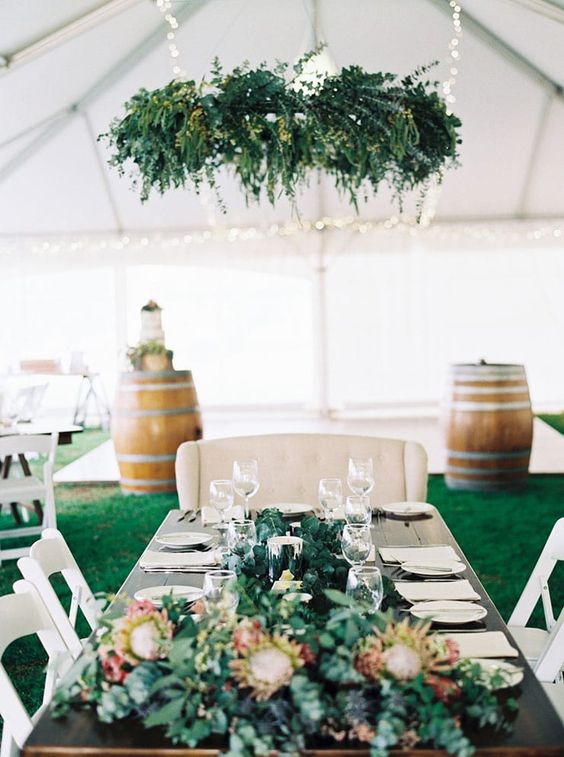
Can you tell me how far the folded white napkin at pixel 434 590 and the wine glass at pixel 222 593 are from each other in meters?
0.66

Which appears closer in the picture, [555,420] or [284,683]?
[284,683]

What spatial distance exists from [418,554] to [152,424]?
4.69 metres

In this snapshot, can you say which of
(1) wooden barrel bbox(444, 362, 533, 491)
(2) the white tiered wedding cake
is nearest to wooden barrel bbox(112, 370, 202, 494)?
(2) the white tiered wedding cake

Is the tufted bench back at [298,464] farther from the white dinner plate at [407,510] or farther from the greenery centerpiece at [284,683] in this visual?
the greenery centerpiece at [284,683]

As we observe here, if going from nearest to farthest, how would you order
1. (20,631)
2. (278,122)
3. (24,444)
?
(20,631) → (278,122) → (24,444)

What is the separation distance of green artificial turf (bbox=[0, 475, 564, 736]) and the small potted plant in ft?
3.61

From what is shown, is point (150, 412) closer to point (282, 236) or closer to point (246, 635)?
point (246, 635)

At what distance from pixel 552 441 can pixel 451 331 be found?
12.3ft

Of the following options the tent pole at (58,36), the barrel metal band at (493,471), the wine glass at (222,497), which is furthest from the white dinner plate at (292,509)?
the tent pole at (58,36)

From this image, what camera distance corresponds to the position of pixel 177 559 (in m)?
2.79

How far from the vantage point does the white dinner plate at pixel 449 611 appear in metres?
2.18

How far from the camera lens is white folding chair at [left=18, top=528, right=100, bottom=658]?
2443 millimetres

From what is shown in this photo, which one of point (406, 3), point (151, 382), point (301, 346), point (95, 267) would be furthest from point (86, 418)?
point (406, 3)

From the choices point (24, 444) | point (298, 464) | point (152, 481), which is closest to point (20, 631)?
point (298, 464)
